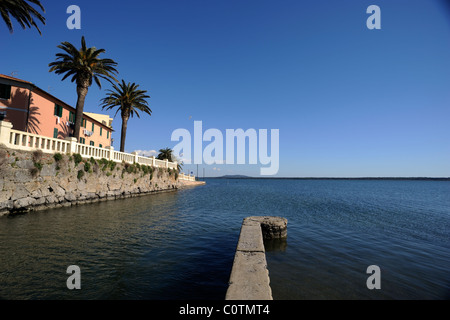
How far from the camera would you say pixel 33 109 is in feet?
69.6

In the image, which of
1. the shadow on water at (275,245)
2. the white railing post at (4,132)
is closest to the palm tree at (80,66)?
the white railing post at (4,132)

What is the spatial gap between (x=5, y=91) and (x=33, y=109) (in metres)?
2.42

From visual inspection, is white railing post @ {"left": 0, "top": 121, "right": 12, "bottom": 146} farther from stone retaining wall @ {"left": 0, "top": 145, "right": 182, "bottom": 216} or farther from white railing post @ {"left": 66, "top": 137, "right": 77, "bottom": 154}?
white railing post @ {"left": 66, "top": 137, "right": 77, "bottom": 154}

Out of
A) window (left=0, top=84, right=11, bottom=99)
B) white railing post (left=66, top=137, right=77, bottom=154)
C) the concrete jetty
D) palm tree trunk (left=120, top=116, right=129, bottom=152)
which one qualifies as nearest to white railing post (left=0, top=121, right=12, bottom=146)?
white railing post (left=66, top=137, right=77, bottom=154)

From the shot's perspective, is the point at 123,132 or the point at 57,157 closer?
the point at 57,157

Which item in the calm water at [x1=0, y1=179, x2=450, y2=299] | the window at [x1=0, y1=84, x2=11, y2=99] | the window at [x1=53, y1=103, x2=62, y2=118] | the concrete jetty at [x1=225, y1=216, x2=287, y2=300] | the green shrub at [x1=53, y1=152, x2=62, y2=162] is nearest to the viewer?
the concrete jetty at [x1=225, y1=216, x2=287, y2=300]

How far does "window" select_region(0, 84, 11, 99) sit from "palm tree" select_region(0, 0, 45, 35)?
8.79 meters

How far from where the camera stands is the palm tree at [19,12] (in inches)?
519

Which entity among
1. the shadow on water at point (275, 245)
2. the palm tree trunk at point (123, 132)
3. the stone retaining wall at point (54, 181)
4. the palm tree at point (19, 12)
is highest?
the palm tree at point (19, 12)

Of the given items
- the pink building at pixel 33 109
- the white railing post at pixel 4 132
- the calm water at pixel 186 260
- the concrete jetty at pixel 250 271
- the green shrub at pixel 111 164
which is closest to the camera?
the concrete jetty at pixel 250 271

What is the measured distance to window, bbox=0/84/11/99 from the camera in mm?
19625

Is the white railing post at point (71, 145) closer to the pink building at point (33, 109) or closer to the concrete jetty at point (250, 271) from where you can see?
the pink building at point (33, 109)

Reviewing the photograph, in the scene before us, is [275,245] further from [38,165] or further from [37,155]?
[37,155]

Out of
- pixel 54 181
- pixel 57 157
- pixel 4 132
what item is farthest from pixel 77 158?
pixel 4 132
